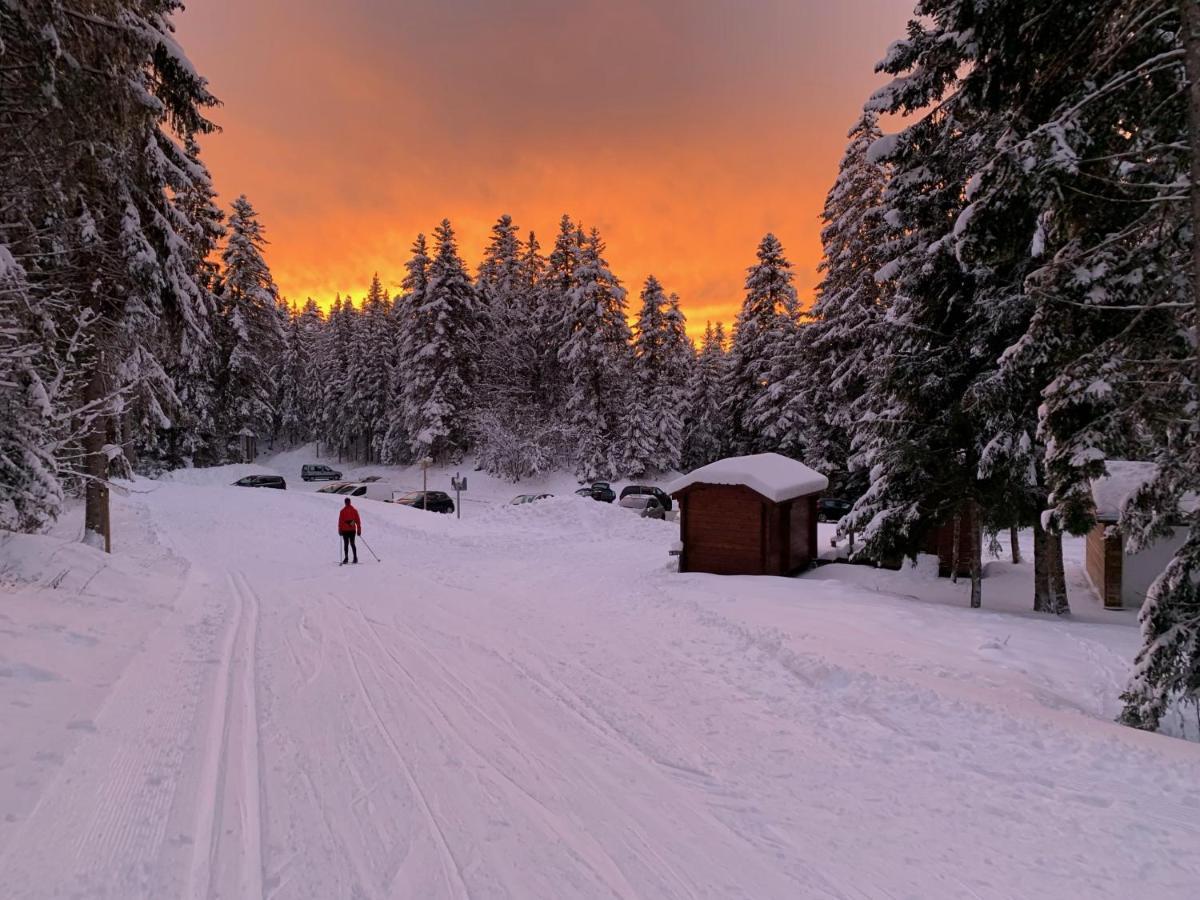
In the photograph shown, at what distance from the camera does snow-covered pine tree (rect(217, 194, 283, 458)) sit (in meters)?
41.3

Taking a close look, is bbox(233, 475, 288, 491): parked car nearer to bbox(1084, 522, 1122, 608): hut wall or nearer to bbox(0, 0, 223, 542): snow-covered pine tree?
bbox(0, 0, 223, 542): snow-covered pine tree

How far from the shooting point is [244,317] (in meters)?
42.0

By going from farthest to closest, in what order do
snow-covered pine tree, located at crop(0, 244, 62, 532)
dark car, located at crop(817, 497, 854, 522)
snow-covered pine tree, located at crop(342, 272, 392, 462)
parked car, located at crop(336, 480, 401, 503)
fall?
snow-covered pine tree, located at crop(342, 272, 392, 462) < parked car, located at crop(336, 480, 401, 503) < dark car, located at crop(817, 497, 854, 522) < snow-covered pine tree, located at crop(0, 244, 62, 532)

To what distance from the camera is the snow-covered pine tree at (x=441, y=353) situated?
4431 centimetres

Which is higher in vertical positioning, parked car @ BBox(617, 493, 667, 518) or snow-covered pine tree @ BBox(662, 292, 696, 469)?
snow-covered pine tree @ BBox(662, 292, 696, 469)

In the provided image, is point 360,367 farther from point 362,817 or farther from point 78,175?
point 362,817

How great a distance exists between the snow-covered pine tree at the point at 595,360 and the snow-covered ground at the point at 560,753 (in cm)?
3194

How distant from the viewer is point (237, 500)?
88.4 ft

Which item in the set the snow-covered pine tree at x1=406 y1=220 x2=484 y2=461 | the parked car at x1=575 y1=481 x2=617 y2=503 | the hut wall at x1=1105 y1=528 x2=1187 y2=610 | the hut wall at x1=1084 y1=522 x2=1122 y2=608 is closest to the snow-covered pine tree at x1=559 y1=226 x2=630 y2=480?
the parked car at x1=575 y1=481 x2=617 y2=503

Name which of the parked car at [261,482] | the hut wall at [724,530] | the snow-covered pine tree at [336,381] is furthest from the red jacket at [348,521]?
the snow-covered pine tree at [336,381]

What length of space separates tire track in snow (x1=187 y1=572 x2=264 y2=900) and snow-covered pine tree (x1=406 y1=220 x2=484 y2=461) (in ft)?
127

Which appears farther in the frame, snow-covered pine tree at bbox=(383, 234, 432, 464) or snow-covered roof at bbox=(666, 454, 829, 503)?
snow-covered pine tree at bbox=(383, 234, 432, 464)

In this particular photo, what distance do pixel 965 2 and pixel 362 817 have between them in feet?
37.6

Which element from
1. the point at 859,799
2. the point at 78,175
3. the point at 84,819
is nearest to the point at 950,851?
the point at 859,799
